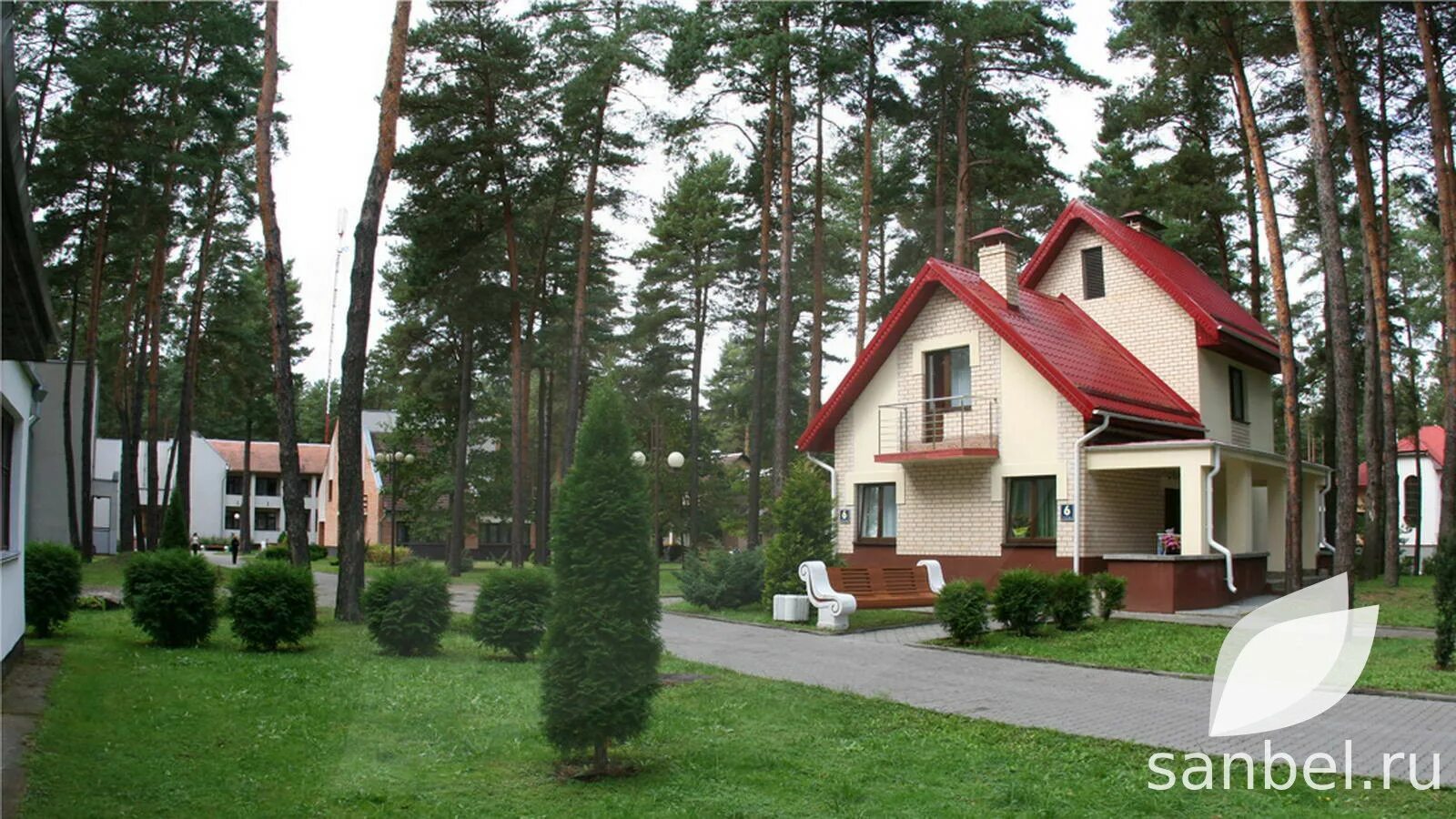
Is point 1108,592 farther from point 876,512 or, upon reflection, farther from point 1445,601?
point 876,512

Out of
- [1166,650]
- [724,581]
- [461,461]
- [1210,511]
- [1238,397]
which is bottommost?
[1166,650]

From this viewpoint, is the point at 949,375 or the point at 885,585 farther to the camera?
the point at 949,375

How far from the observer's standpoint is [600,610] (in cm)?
642

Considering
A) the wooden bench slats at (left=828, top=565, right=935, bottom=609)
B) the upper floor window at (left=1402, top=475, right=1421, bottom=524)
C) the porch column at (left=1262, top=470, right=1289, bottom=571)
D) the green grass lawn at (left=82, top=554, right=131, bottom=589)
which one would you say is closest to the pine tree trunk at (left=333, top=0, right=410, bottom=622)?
the wooden bench slats at (left=828, top=565, right=935, bottom=609)

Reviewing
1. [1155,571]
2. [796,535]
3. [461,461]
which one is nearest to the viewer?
[796,535]

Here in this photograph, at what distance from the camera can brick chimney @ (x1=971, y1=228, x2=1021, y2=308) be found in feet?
68.4

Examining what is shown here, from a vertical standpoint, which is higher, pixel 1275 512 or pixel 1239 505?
pixel 1239 505

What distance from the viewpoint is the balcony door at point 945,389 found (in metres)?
20.9

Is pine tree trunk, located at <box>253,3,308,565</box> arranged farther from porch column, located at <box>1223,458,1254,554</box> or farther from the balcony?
porch column, located at <box>1223,458,1254,554</box>

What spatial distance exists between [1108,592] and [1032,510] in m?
3.74

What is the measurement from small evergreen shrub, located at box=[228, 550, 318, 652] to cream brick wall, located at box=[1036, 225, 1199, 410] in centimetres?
1648

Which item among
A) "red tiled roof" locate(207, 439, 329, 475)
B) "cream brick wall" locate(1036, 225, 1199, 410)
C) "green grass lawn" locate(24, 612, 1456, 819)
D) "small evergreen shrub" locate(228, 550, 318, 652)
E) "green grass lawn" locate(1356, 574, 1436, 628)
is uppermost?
"cream brick wall" locate(1036, 225, 1199, 410)

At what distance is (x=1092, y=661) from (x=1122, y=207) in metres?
19.4

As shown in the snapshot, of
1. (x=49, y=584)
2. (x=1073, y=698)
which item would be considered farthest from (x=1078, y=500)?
(x=49, y=584)
